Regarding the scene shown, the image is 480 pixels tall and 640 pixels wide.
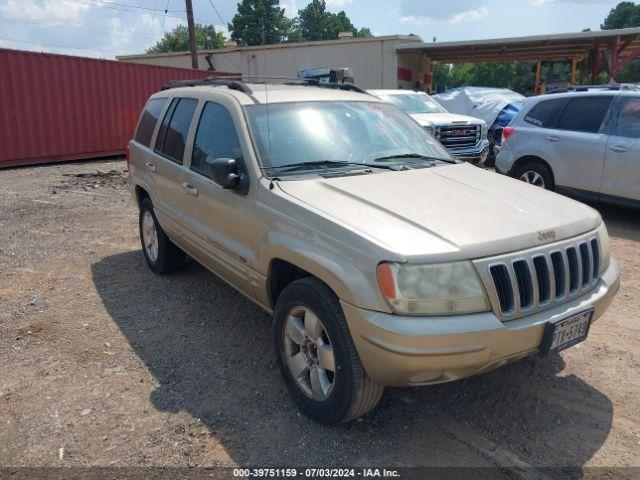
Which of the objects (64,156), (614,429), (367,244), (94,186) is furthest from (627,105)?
(64,156)

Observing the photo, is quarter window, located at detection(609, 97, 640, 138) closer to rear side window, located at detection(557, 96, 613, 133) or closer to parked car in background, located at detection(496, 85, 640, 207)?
parked car in background, located at detection(496, 85, 640, 207)

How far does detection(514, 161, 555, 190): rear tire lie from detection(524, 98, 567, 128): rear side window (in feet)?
1.90

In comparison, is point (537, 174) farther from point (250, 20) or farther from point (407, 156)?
point (250, 20)

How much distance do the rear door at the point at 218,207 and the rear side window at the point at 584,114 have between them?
5.40 metres

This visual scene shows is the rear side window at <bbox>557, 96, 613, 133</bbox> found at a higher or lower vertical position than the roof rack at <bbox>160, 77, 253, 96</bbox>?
lower

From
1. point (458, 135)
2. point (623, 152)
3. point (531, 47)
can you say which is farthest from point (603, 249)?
point (531, 47)

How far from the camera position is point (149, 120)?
5.16 m

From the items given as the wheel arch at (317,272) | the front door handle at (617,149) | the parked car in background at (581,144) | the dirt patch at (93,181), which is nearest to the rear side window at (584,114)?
the parked car in background at (581,144)

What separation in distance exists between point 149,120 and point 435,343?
12.9 feet

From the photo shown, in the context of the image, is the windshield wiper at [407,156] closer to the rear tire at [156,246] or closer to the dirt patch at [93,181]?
the rear tire at [156,246]

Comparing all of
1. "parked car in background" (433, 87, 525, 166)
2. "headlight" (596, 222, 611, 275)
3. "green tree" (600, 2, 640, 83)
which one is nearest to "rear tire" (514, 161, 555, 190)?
"headlight" (596, 222, 611, 275)

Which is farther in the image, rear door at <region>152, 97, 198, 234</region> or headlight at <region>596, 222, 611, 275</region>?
rear door at <region>152, 97, 198, 234</region>

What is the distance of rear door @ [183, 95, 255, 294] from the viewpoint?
3373 millimetres

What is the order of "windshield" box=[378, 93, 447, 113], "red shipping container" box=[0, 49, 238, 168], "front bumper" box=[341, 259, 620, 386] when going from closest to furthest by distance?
"front bumper" box=[341, 259, 620, 386]
"windshield" box=[378, 93, 447, 113]
"red shipping container" box=[0, 49, 238, 168]
